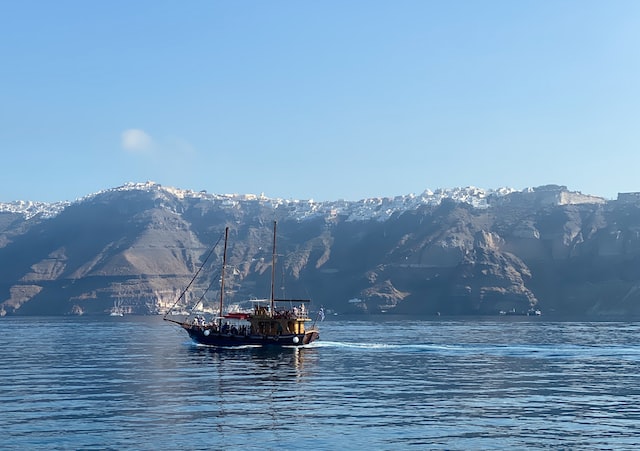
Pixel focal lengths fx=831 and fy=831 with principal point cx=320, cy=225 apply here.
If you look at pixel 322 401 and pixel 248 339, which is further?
pixel 248 339

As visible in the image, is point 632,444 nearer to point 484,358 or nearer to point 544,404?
point 544,404

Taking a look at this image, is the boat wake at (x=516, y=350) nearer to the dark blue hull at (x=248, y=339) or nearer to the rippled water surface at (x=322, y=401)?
the rippled water surface at (x=322, y=401)

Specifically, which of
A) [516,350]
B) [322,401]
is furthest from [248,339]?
[322,401]

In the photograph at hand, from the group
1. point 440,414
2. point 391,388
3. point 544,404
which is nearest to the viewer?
point 440,414

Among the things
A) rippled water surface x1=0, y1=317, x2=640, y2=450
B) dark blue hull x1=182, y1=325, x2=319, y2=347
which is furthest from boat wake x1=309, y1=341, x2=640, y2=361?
dark blue hull x1=182, y1=325, x2=319, y2=347

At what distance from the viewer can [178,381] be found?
73812 millimetres

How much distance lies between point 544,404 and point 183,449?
2826 cm

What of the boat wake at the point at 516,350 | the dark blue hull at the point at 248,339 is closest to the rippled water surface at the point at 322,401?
the boat wake at the point at 516,350

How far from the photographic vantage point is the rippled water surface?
152 feet

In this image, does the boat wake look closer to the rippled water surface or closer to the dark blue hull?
the rippled water surface

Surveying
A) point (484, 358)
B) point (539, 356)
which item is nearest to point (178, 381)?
point (484, 358)

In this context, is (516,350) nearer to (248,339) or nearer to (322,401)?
(248,339)

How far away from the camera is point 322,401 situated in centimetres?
6106

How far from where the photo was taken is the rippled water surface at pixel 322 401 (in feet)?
152
